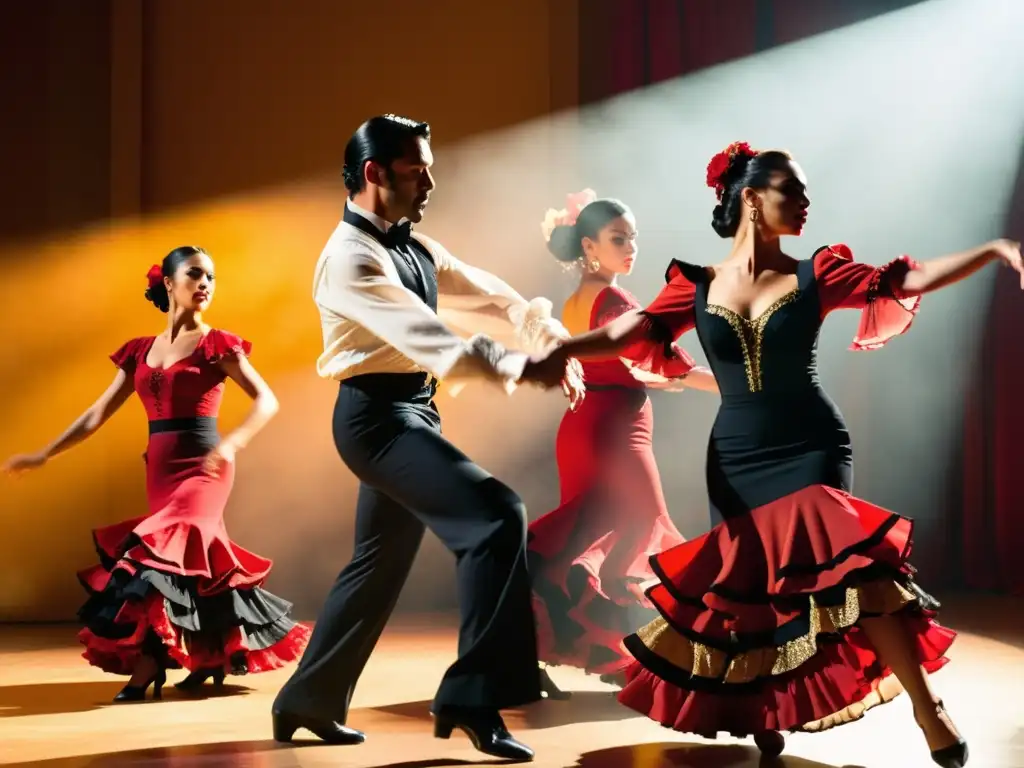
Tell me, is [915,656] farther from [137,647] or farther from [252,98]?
[252,98]

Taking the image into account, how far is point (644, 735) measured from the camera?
11.5 feet

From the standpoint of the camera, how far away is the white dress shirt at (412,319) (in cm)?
293

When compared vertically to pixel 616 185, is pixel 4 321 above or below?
below

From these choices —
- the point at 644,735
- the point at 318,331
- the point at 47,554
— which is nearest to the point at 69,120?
the point at 318,331

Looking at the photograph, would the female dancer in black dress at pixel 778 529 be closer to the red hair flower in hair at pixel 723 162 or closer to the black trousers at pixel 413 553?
the red hair flower in hair at pixel 723 162

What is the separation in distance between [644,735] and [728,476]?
0.83 metres

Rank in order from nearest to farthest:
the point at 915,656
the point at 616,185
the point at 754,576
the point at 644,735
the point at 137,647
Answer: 1. the point at 915,656
2. the point at 754,576
3. the point at 644,735
4. the point at 137,647
5. the point at 616,185

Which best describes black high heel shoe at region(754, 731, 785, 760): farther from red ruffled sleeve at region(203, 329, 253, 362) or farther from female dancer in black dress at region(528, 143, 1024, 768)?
red ruffled sleeve at region(203, 329, 253, 362)

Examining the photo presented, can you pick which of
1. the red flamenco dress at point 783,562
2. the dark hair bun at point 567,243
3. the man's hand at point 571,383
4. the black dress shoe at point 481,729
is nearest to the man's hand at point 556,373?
the man's hand at point 571,383

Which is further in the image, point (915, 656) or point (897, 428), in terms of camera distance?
point (897, 428)

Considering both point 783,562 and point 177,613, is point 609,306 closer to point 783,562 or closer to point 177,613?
point 783,562

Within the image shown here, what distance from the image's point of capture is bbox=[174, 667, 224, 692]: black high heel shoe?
439 cm

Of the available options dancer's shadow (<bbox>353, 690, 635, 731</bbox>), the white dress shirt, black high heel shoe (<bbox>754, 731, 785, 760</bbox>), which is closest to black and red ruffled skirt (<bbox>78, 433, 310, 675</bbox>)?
dancer's shadow (<bbox>353, 690, 635, 731</bbox>)

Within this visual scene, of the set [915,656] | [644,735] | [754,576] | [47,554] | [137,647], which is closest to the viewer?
[915,656]
